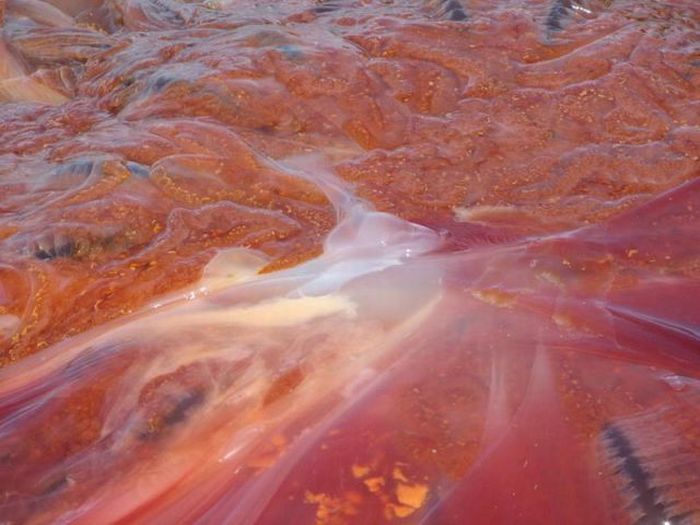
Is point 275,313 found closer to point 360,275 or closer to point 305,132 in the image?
point 360,275

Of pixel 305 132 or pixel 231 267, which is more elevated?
pixel 305 132

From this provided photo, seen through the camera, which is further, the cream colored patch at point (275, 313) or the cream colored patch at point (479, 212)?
the cream colored patch at point (479, 212)

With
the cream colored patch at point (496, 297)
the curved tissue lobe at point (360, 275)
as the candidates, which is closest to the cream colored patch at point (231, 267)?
the curved tissue lobe at point (360, 275)

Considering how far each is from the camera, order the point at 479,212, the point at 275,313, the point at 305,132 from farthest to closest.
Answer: the point at 305,132
the point at 479,212
the point at 275,313

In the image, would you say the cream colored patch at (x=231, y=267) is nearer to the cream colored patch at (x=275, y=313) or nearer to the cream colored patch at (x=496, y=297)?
the cream colored patch at (x=275, y=313)

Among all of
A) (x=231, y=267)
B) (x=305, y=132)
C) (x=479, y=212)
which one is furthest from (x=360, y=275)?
(x=305, y=132)

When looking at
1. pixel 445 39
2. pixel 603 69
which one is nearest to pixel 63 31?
pixel 445 39

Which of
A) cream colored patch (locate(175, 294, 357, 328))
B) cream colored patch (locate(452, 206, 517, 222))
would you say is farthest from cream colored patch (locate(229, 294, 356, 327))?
cream colored patch (locate(452, 206, 517, 222))
